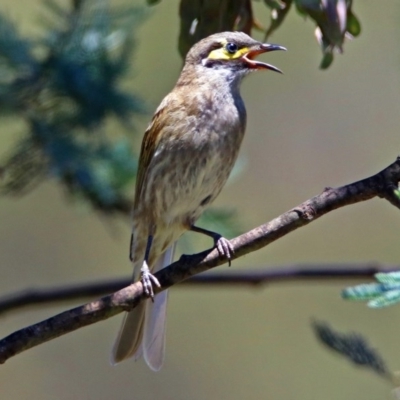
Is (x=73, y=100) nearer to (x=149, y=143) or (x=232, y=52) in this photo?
(x=149, y=143)

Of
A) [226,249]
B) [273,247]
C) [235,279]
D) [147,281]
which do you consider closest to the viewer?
[226,249]

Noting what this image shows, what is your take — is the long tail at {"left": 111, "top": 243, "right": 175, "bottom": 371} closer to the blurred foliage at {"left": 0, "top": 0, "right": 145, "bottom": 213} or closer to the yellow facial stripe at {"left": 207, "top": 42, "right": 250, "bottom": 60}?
the blurred foliage at {"left": 0, "top": 0, "right": 145, "bottom": 213}

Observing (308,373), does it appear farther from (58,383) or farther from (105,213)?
(105,213)

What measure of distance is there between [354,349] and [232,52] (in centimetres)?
199

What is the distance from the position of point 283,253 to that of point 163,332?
319 cm

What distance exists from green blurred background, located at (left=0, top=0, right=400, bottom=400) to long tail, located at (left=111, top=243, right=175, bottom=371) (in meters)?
2.59

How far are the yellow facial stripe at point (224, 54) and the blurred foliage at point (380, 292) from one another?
6.85 ft

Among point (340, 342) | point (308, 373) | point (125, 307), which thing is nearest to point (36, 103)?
point (125, 307)

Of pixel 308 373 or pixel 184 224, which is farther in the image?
pixel 308 373

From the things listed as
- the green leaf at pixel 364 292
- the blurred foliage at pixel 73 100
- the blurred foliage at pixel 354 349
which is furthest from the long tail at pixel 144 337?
the green leaf at pixel 364 292

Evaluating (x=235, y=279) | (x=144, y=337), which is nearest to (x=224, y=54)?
(x=235, y=279)

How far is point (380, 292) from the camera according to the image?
2.08 m

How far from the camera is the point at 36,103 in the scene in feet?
Answer: 11.2

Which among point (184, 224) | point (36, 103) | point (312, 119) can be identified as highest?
point (312, 119)
